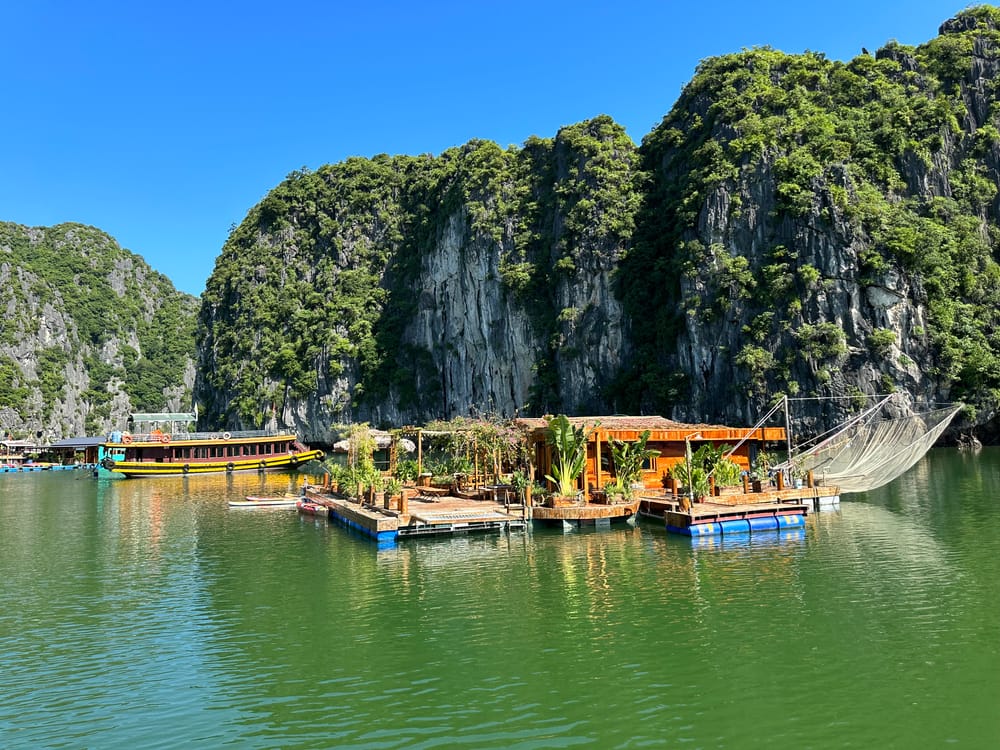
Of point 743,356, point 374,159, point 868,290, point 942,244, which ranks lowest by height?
point 743,356

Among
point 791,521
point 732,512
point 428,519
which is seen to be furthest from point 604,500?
point 428,519

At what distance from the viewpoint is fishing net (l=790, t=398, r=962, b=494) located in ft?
95.3

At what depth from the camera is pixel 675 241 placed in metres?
74.4

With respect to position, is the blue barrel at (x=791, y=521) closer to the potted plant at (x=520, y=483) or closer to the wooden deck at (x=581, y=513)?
the wooden deck at (x=581, y=513)

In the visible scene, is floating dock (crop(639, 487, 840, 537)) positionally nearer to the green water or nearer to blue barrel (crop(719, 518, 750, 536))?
blue barrel (crop(719, 518, 750, 536))

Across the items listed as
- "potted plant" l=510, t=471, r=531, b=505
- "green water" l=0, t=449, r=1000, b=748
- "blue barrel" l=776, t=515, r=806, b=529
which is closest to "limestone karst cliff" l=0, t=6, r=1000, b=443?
"blue barrel" l=776, t=515, r=806, b=529

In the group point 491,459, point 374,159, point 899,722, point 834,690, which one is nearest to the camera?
point 899,722

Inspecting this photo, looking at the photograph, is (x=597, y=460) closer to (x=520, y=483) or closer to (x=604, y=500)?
(x=604, y=500)

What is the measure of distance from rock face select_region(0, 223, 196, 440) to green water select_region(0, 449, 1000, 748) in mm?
133764

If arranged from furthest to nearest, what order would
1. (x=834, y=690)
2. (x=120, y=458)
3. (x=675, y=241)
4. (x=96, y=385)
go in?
(x=96, y=385)
(x=675, y=241)
(x=120, y=458)
(x=834, y=690)

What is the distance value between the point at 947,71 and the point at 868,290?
31.8 meters

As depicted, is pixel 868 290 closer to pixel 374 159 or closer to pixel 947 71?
pixel 947 71

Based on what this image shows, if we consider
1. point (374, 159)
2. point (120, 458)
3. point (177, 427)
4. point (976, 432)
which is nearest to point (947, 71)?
point (976, 432)

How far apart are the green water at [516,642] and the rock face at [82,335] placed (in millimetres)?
133764
